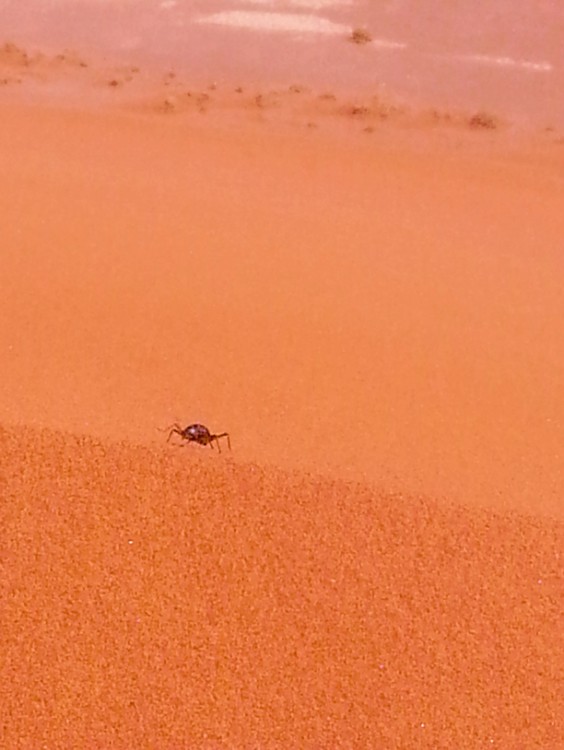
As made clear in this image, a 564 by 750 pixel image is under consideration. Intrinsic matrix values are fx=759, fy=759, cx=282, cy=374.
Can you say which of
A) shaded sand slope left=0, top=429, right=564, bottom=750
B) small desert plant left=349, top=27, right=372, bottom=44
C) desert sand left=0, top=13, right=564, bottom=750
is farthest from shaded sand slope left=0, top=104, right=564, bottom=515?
small desert plant left=349, top=27, right=372, bottom=44

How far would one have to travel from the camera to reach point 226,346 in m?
3.71

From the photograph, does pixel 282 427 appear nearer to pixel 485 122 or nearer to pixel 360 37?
pixel 485 122

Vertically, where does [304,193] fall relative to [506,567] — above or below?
above

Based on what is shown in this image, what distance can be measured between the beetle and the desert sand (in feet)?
0.16

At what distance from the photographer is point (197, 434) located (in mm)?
3439

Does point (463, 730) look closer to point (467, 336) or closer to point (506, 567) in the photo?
point (506, 567)

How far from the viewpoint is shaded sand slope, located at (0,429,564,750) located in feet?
10.1

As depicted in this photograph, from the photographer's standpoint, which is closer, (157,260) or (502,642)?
(502,642)

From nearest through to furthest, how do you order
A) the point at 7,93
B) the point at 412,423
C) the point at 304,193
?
the point at 412,423 → the point at 304,193 → the point at 7,93

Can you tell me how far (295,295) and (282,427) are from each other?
29.5 inches

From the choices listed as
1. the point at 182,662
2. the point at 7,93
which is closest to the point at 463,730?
the point at 182,662

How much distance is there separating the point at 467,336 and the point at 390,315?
396 millimetres

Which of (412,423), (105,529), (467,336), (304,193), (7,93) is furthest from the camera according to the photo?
(7,93)

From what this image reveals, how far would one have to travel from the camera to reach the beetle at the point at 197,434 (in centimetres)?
344
